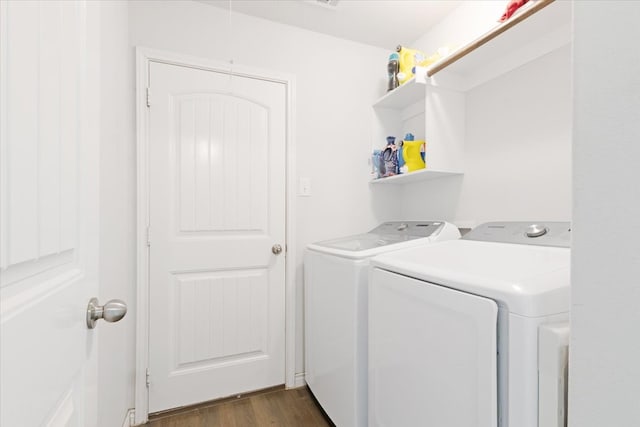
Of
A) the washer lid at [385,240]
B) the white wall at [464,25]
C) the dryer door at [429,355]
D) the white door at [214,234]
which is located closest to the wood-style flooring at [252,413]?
the white door at [214,234]

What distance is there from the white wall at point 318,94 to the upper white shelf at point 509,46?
2.15 feet

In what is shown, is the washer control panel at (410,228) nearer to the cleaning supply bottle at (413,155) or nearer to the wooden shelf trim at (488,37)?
the cleaning supply bottle at (413,155)

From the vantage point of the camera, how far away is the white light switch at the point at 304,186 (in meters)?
2.00

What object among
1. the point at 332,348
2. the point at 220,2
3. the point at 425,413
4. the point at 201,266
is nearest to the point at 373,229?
the point at 332,348

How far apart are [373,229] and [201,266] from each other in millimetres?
1221

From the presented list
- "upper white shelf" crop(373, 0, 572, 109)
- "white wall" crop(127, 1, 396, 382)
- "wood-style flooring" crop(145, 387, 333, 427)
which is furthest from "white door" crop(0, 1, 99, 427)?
"upper white shelf" crop(373, 0, 572, 109)

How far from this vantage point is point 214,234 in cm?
181

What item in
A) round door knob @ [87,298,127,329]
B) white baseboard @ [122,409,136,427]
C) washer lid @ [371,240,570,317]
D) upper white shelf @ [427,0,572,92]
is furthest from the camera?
white baseboard @ [122,409,136,427]

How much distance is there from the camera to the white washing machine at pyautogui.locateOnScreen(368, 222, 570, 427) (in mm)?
666

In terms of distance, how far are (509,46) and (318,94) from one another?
1150 mm

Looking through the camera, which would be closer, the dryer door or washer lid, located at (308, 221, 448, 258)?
the dryer door

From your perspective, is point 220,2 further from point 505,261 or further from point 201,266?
point 505,261

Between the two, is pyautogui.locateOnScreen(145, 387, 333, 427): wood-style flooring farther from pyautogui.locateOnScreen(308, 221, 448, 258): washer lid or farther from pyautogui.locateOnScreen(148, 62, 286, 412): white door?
pyautogui.locateOnScreen(308, 221, 448, 258): washer lid

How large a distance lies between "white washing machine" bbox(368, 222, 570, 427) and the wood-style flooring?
601 millimetres
